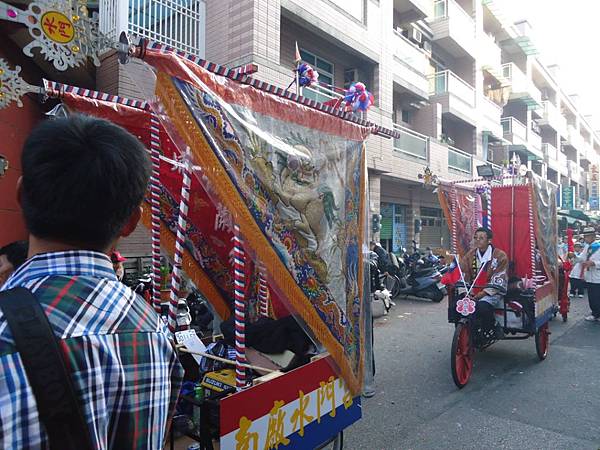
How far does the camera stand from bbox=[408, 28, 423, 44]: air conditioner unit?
1523 centimetres

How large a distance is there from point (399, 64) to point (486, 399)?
36.3ft

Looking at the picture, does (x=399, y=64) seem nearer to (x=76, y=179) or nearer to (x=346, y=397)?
(x=346, y=397)

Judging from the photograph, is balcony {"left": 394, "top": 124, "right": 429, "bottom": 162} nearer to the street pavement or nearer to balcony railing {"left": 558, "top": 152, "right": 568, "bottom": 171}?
the street pavement

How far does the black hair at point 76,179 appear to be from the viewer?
36.5 inches

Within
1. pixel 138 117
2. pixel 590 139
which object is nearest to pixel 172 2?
pixel 138 117

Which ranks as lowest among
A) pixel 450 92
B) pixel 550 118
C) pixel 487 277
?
→ pixel 487 277

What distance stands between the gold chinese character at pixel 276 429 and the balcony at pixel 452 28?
54.6 ft

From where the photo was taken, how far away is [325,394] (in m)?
2.61

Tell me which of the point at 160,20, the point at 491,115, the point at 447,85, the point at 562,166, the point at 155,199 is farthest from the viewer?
the point at 562,166

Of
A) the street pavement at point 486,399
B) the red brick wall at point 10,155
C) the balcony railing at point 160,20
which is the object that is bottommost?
the street pavement at point 486,399

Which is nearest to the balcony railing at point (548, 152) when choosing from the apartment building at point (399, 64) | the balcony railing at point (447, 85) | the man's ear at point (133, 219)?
the apartment building at point (399, 64)

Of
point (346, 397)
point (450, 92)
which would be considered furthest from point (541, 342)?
point (450, 92)

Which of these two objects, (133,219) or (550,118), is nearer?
(133,219)

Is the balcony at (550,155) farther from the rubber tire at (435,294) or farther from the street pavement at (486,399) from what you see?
the street pavement at (486,399)
